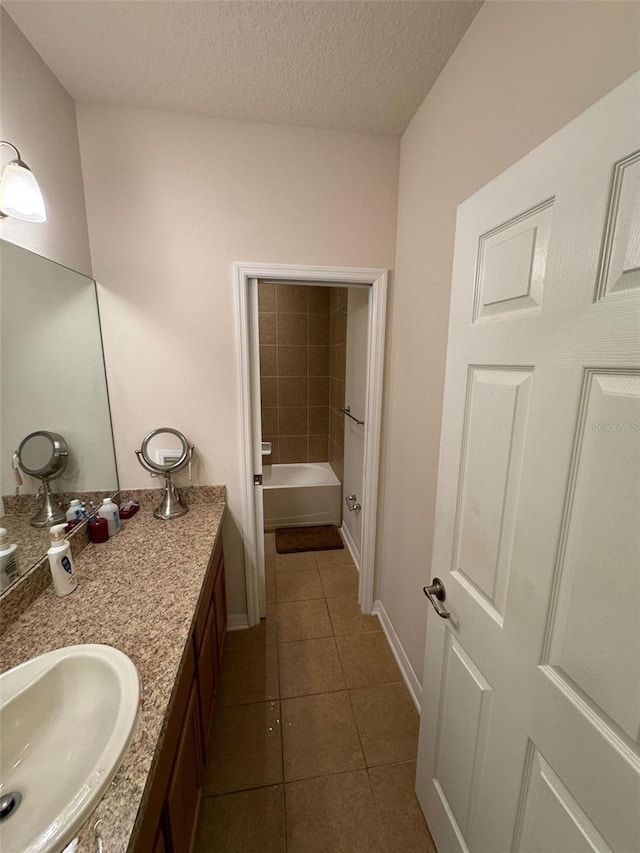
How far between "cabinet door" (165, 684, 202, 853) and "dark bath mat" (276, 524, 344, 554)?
1.66m

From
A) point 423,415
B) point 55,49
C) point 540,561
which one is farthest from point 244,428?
point 55,49


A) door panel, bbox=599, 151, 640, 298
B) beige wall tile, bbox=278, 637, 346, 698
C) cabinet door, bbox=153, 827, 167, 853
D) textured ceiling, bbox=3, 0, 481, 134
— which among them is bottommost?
beige wall tile, bbox=278, 637, 346, 698

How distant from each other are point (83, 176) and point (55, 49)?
378mm

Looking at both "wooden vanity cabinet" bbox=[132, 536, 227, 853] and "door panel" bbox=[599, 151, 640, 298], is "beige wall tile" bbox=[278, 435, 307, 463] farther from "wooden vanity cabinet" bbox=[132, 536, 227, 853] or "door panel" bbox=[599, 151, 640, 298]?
"door panel" bbox=[599, 151, 640, 298]

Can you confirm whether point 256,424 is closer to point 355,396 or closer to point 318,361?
point 355,396

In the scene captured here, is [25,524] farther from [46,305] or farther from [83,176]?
[83,176]

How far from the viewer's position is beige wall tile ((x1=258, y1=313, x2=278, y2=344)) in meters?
3.47

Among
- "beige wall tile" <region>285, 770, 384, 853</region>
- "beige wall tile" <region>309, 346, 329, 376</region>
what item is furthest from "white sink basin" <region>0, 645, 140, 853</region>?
"beige wall tile" <region>309, 346, 329, 376</region>

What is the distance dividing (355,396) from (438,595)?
5.37 feet

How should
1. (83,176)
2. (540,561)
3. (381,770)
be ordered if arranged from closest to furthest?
(540,561) → (381,770) → (83,176)

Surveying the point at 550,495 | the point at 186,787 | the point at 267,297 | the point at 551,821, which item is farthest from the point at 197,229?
the point at 551,821

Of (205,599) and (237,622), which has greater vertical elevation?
(205,599)

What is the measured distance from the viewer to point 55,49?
1145 millimetres

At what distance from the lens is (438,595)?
0.99 meters
